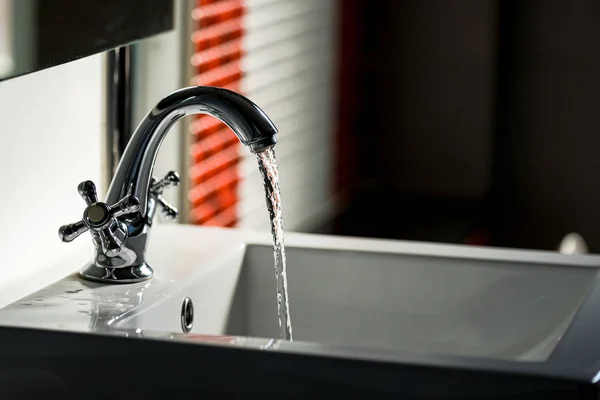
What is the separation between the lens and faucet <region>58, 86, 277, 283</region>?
1.11 meters

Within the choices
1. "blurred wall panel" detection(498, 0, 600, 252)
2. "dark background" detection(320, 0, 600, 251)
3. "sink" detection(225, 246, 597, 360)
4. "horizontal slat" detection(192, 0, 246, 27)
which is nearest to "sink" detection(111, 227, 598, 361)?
"sink" detection(225, 246, 597, 360)

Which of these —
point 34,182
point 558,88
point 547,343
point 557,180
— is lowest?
point 547,343

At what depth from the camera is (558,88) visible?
118 inches

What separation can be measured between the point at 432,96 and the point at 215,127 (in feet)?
3.41

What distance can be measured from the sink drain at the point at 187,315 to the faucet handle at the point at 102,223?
3.4 inches

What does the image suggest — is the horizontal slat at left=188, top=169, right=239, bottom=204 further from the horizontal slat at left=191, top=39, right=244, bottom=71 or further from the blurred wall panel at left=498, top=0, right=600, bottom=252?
the blurred wall panel at left=498, top=0, right=600, bottom=252

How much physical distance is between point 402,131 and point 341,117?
20 cm

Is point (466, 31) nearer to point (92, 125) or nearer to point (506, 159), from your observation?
point (506, 159)

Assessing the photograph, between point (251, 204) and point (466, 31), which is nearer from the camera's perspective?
point (251, 204)

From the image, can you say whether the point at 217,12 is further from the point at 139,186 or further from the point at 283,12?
the point at 139,186

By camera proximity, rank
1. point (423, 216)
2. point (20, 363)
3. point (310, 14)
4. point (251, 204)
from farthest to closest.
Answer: point (423, 216) < point (310, 14) < point (251, 204) < point (20, 363)

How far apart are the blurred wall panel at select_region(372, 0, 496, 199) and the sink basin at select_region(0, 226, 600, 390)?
165cm

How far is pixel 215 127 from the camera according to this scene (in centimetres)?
210

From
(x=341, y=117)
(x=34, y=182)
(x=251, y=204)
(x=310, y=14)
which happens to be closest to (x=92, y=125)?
(x=34, y=182)
